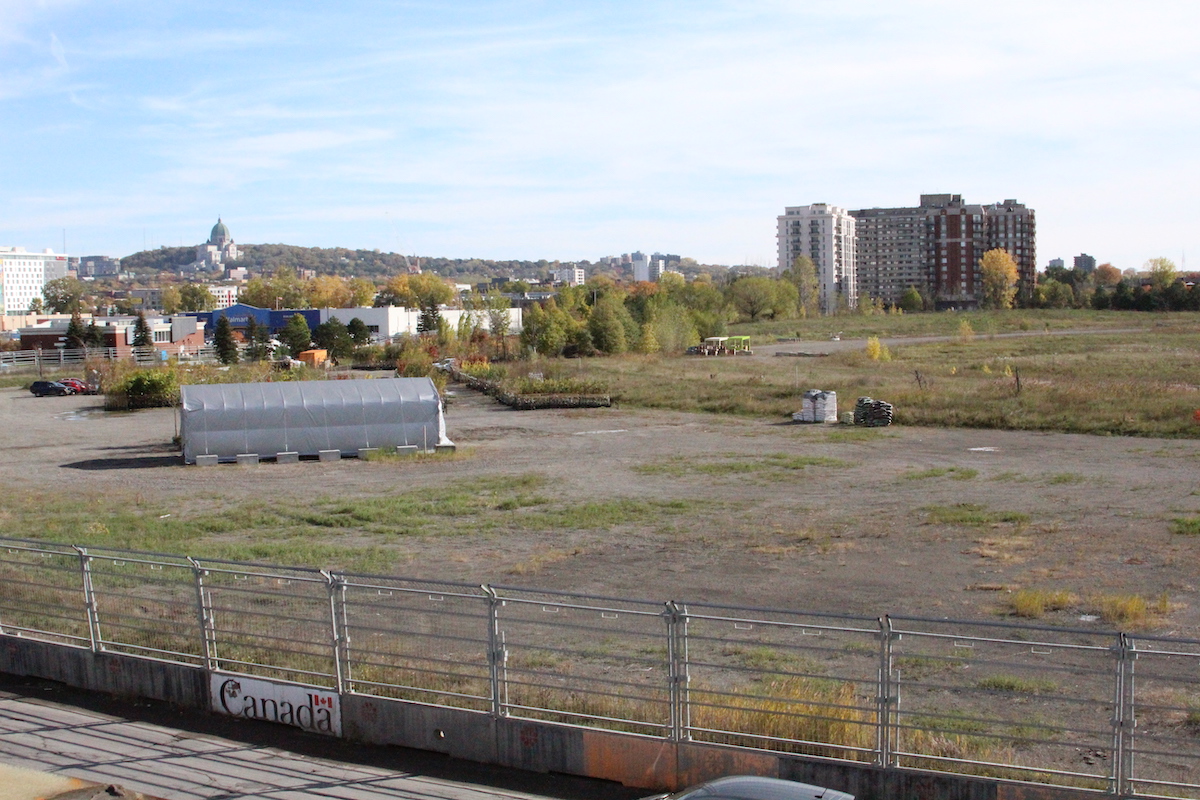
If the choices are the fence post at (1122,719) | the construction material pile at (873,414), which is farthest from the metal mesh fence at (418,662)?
the construction material pile at (873,414)

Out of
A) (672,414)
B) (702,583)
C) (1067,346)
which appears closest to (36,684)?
(702,583)

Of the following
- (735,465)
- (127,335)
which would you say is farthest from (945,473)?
(127,335)

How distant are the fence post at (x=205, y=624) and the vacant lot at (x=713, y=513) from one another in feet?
25.4

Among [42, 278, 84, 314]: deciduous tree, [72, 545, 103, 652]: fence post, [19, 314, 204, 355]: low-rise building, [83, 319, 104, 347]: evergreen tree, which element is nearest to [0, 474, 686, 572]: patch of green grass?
[72, 545, 103, 652]: fence post

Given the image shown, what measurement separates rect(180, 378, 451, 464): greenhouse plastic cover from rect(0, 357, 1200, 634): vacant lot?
3.81 feet

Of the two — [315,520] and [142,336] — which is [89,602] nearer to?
[315,520]

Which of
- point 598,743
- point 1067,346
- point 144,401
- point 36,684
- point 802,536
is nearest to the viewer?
point 598,743

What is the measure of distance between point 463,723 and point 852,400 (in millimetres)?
39473

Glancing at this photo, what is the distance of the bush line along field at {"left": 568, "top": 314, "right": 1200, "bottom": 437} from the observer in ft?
130

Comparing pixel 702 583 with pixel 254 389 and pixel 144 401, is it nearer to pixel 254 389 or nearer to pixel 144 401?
pixel 254 389

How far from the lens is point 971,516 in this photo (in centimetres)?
2342

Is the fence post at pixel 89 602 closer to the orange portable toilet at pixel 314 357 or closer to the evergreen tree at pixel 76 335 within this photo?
the orange portable toilet at pixel 314 357

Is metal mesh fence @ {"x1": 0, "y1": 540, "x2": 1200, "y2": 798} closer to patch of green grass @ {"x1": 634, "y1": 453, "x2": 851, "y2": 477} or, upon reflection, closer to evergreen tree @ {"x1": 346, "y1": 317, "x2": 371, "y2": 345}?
patch of green grass @ {"x1": 634, "y1": 453, "x2": 851, "y2": 477}

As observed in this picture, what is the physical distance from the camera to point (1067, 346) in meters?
86.1
